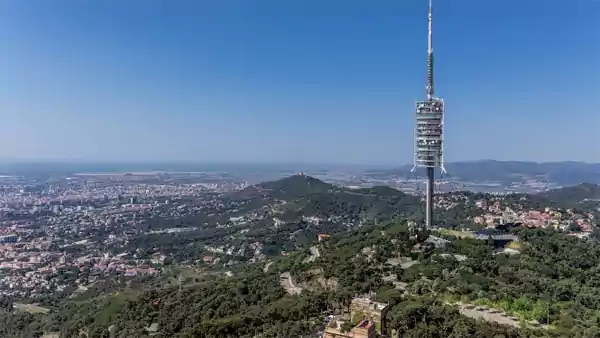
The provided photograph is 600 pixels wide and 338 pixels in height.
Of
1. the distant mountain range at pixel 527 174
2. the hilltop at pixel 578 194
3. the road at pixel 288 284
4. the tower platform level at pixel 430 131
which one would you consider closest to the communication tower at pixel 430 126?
the tower platform level at pixel 430 131

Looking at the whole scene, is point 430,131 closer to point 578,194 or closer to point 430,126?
point 430,126

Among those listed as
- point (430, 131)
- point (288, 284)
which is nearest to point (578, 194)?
point (430, 131)

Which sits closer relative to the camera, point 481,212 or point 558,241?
point 558,241

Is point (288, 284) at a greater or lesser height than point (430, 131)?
lesser

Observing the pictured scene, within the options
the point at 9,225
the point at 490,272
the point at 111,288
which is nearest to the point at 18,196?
the point at 9,225

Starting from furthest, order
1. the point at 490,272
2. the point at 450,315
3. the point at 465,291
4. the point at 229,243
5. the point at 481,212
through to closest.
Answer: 1. the point at 229,243
2. the point at 481,212
3. the point at 490,272
4. the point at 465,291
5. the point at 450,315

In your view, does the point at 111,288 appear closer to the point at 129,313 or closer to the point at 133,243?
the point at 129,313

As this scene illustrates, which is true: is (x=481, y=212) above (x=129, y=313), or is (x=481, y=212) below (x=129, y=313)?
above

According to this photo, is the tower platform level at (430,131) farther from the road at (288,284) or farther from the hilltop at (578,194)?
the hilltop at (578,194)

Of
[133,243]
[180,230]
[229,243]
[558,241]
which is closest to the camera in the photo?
[558,241]

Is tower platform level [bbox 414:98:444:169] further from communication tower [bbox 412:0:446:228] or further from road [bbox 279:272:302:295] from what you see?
road [bbox 279:272:302:295]

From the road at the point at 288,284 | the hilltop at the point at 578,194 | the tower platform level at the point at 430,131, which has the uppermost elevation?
the tower platform level at the point at 430,131
